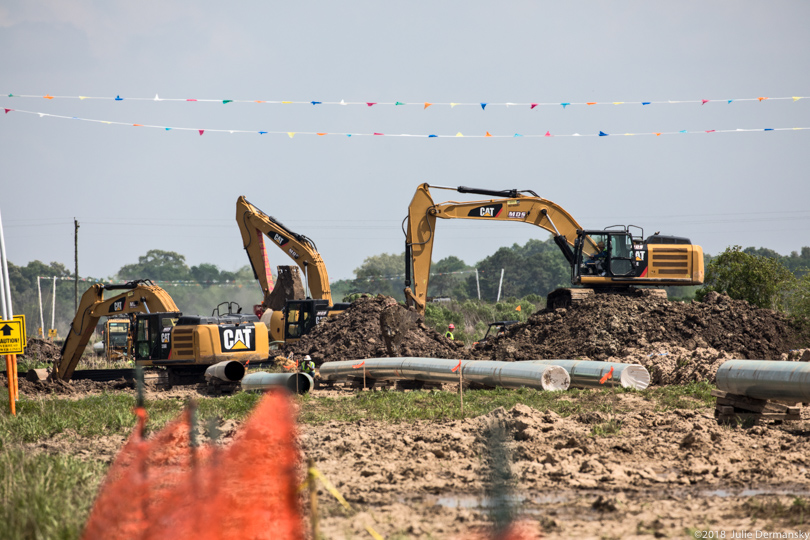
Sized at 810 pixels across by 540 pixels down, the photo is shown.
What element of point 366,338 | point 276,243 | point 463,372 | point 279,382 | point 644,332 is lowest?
point 279,382

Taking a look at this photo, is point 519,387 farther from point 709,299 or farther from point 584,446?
point 709,299

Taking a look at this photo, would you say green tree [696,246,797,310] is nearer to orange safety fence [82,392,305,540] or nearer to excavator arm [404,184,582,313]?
excavator arm [404,184,582,313]

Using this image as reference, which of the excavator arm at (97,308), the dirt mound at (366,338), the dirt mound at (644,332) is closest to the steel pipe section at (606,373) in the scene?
the dirt mound at (644,332)

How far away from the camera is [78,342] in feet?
81.4

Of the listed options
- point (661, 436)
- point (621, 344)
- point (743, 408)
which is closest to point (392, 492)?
point (661, 436)

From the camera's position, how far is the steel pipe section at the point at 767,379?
1024cm

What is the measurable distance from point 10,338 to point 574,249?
16.7 metres

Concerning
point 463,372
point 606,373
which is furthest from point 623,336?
point 463,372

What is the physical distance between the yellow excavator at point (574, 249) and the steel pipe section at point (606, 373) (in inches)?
293

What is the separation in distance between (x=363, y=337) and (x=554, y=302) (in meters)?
6.27

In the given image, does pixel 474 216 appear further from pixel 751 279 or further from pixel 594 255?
pixel 751 279

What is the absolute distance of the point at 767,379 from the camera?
1063cm

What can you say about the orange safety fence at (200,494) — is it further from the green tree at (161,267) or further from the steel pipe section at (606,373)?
the green tree at (161,267)

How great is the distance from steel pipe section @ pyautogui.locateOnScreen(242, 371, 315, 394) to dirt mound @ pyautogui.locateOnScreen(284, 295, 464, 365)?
5.02 metres
